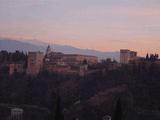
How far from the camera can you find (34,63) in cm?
4759

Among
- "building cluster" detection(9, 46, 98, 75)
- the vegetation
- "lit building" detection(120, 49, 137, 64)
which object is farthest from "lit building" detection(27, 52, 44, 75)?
"lit building" detection(120, 49, 137, 64)

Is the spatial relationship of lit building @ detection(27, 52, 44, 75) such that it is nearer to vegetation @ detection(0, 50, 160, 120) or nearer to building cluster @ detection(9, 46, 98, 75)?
building cluster @ detection(9, 46, 98, 75)

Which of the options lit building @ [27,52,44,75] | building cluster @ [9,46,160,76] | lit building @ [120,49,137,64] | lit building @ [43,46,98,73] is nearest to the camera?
building cluster @ [9,46,160,76]

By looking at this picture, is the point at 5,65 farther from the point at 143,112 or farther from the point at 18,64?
the point at 143,112

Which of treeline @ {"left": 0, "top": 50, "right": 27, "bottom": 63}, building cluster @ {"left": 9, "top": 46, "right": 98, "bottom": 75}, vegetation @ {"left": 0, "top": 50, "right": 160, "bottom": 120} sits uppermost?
treeline @ {"left": 0, "top": 50, "right": 27, "bottom": 63}

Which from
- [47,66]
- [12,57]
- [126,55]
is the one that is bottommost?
[47,66]

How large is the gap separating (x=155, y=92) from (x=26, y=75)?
15.3m

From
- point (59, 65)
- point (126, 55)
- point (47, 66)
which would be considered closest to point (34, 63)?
point (47, 66)

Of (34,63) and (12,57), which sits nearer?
(34,63)

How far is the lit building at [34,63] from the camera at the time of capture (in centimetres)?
4695

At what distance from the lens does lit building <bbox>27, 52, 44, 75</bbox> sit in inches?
1848

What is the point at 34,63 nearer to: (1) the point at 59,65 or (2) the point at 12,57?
(1) the point at 59,65

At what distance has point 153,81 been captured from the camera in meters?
37.3

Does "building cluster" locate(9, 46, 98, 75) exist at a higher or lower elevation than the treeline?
lower
